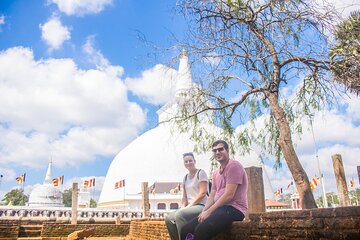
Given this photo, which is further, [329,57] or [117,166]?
[117,166]

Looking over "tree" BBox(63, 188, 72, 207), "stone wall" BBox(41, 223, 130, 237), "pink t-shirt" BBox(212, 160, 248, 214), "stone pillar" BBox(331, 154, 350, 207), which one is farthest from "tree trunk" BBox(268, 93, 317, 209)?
"tree" BBox(63, 188, 72, 207)

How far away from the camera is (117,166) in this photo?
3722 cm

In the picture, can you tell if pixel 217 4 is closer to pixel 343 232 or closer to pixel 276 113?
pixel 276 113

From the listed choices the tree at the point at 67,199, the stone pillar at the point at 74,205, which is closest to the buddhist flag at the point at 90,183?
the stone pillar at the point at 74,205

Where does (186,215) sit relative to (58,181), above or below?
below

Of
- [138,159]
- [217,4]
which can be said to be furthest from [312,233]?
[138,159]

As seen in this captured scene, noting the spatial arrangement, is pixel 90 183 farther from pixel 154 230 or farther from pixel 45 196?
pixel 154 230

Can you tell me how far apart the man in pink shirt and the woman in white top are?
161mm

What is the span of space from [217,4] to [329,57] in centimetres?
237

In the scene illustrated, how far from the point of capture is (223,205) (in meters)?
3.27

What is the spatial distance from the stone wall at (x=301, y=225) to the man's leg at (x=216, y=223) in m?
0.09

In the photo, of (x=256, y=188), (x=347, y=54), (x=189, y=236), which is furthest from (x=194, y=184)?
(x=347, y=54)

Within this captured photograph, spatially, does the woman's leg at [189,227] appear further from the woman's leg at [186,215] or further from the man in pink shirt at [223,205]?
the woman's leg at [186,215]

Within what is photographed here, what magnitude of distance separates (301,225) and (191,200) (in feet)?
5.57
